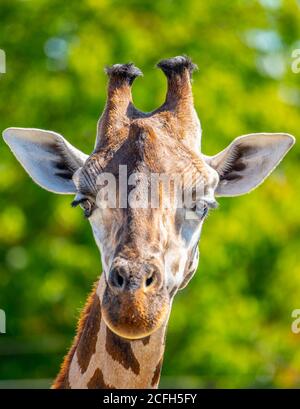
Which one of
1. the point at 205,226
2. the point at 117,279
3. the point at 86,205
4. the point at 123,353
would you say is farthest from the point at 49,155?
the point at 205,226

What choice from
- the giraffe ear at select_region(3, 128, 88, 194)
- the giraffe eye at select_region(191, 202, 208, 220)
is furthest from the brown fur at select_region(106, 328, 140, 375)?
the giraffe ear at select_region(3, 128, 88, 194)

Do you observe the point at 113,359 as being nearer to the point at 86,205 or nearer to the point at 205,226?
the point at 86,205

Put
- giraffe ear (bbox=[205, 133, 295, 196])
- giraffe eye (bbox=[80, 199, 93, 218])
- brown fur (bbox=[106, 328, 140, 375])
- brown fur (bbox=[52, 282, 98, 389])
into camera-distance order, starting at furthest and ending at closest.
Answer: giraffe ear (bbox=[205, 133, 295, 196]) < brown fur (bbox=[52, 282, 98, 389]) < giraffe eye (bbox=[80, 199, 93, 218]) < brown fur (bbox=[106, 328, 140, 375])

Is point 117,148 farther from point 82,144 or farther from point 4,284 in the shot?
point 4,284

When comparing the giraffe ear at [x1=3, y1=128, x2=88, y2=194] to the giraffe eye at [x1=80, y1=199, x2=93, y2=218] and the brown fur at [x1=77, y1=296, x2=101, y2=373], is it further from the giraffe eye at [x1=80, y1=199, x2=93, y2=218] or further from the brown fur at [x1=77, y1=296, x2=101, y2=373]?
the brown fur at [x1=77, y1=296, x2=101, y2=373]

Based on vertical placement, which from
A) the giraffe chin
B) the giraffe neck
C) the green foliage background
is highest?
the giraffe chin

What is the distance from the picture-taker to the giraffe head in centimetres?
648

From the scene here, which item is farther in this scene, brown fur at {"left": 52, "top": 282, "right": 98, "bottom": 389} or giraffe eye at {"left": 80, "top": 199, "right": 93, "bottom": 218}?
brown fur at {"left": 52, "top": 282, "right": 98, "bottom": 389}

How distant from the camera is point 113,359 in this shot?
23.4 ft

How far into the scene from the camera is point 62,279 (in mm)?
24391

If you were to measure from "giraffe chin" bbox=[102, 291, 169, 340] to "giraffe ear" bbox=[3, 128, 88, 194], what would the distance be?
1.69 m

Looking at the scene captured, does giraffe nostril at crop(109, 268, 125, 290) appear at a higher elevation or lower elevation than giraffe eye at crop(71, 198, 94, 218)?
lower

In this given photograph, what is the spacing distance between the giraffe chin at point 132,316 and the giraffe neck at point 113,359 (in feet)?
1.97
